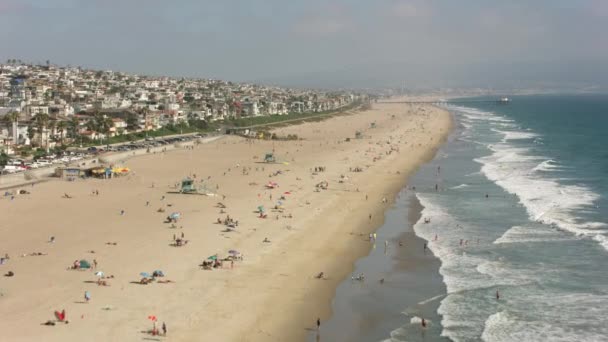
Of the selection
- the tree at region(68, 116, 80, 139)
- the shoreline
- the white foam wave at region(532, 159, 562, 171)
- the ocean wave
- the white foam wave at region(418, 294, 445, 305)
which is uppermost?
the tree at region(68, 116, 80, 139)

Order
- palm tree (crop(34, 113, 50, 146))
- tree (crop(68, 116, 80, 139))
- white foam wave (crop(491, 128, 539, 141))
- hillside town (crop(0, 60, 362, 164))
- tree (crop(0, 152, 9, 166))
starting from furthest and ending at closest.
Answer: white foam wave (crop(491, 128, 539, 141)) < tree (crop(68, 116, 80, 139)) < hillside town (crop(0, 60, 362, 164)) < palm tree (crop(34, 113, 50, 146)) < tree (crop(0, 152, 9, 166))

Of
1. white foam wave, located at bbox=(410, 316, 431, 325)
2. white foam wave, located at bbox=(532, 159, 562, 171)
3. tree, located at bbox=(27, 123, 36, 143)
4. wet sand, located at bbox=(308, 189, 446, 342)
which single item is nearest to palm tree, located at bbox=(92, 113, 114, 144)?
tree, located at bbox=(27, 123, 36, 143)

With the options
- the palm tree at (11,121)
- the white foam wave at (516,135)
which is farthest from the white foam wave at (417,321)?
the white foam wave at (516,135)

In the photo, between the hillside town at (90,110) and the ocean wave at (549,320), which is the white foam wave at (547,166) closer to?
the ocean wave at (549,320)

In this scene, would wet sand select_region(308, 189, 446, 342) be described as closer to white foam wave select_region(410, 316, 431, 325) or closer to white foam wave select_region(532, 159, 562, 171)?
white foam wave select_region(410, 316, 431, 325)

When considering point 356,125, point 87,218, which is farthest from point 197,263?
point 356,125

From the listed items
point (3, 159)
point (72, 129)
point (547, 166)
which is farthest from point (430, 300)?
point (72, 129)

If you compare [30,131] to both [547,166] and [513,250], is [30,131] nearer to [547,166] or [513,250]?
[547,166]
